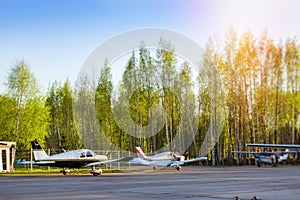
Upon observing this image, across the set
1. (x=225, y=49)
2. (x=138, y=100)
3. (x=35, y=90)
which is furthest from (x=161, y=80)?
(x=35, y=90)

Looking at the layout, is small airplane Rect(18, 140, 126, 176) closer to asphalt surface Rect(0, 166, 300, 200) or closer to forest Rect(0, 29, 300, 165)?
asphalt surface Rect(0, 166, 300, 200)

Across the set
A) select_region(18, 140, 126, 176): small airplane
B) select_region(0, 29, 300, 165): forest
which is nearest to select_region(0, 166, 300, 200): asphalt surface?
select_region(18, 140, 126, 176): small airplane

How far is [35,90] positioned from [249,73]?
23.8 metres

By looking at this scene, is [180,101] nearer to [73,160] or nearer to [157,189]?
[73,160]

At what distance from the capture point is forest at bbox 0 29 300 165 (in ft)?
156

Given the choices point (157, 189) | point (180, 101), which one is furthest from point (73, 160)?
point (180, 101)

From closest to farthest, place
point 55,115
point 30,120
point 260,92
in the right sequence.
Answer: point 30,120 → point 260,92 → point 55,115

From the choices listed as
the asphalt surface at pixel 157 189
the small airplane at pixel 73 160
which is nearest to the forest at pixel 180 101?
the small airplane at pixel 73 160

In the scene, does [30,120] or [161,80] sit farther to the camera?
[161,80]

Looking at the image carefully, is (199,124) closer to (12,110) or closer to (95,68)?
(95,68)

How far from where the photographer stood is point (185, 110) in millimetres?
57656

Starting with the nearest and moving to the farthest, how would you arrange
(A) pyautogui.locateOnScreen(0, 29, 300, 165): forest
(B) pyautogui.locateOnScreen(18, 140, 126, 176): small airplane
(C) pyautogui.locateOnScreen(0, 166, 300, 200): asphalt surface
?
(C) pyautogui.locateOnScreen(0, 166, 300, 200): asphalt surface, (B) pyautogui.locateOnScreen(18, 140, 126, 176): small airplane, (A) pyautogui.locateOnScreen(0, 29, 300, 165): forest

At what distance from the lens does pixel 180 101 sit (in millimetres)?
55531

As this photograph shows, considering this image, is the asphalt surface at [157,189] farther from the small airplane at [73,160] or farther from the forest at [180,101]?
the forest at [180,101]
